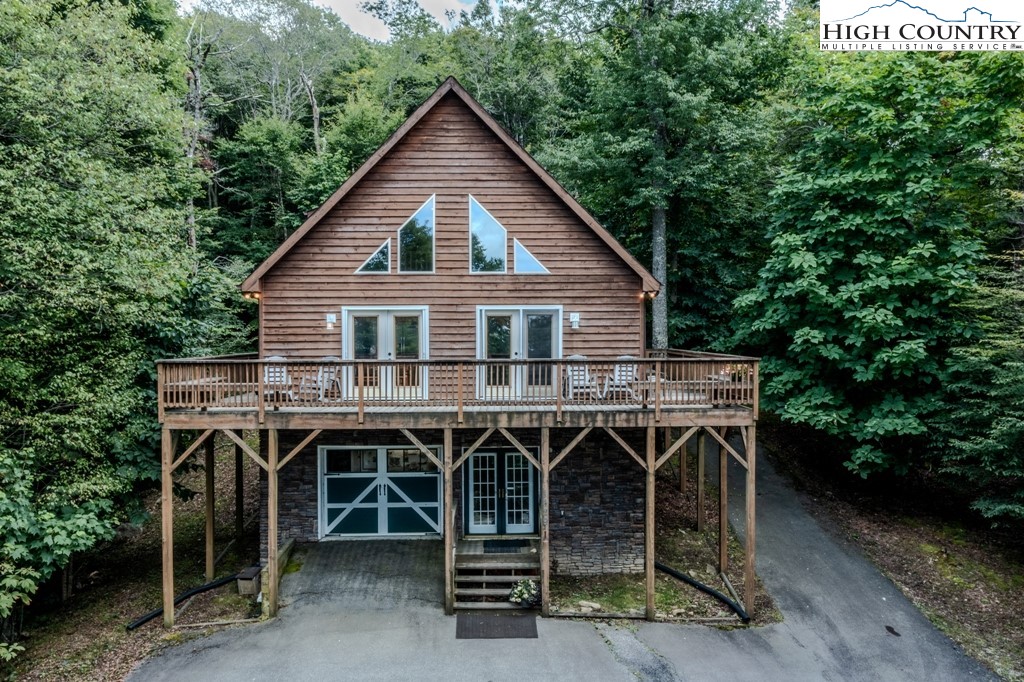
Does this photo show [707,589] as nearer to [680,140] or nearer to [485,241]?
[485,241]

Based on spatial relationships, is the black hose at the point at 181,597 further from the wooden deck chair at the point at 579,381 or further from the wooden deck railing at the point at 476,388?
the wooden deck chair at the point at 579,381

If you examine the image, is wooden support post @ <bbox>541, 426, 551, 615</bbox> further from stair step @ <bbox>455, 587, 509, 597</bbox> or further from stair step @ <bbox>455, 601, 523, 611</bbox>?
stair step @ <bbox>455, 587, 509, 597</bbox>

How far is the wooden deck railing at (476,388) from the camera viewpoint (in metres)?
8.93

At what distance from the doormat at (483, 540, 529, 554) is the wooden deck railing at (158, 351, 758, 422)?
324 cm

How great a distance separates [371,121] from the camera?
2469 cm

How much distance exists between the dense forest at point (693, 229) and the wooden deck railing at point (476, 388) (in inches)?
83.2

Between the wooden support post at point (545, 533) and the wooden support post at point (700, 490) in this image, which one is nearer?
the wooden support post at point (545, 533)

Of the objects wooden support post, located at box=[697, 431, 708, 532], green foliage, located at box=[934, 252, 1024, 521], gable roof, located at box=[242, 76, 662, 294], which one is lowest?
wooden support post, located at box=[697, 431, 708, 532]

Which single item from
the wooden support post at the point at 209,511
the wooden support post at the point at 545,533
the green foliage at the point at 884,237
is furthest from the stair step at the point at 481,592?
the green foliage at the point at 884,237

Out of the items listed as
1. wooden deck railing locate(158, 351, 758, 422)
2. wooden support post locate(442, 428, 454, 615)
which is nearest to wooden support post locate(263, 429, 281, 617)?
wooden deck railing locate(158, 351, 758, 422)

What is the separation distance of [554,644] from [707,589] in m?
3.35

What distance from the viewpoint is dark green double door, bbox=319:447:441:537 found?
1155 centimetres

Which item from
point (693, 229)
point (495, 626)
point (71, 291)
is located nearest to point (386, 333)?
point (71, 291)

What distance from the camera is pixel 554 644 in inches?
334
